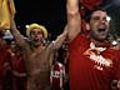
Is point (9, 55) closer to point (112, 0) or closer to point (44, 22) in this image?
point (112, 0)

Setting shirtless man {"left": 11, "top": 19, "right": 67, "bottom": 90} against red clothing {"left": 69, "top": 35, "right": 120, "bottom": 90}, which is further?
shirtless man {"left": 11, "top": 19, "right": 67, "bottom": 90}

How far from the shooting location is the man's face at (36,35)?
675 centimetres

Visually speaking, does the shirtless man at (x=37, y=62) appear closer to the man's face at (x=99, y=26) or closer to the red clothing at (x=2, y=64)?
the red clothing at (x=2, y=64)

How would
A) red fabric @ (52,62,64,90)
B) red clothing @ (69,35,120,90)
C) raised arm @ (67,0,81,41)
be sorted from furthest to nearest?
red fabric @ (52,62,64,90), raised arm @ (67,0,81,41), red clothing @ (69,35,120,90)

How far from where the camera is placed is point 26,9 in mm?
15672

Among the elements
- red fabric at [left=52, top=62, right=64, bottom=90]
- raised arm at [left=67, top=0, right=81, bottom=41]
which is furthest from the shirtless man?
raised arm at [left=67, top=0, right=81, bottom=41]

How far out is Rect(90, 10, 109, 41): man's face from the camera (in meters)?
4.78

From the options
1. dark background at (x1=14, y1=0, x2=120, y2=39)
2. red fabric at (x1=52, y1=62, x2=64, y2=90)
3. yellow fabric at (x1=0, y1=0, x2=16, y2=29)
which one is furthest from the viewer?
dark background at (x1=14, y1=0, x2=120, y2=39)

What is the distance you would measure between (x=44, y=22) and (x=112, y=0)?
267 cm

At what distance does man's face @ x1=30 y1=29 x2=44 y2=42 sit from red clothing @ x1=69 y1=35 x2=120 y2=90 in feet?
6.47

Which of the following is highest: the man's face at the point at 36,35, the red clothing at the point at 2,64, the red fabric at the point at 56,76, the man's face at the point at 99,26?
the man's face at the point at 99,26

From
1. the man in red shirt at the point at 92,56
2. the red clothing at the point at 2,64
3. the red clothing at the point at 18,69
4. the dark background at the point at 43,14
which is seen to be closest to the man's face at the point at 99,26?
the man in red shirt at the point at 92,56

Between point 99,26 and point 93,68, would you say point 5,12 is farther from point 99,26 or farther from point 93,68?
point 93,68

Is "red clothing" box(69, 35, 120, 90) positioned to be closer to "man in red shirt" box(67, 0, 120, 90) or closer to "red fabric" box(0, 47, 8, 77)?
"man in red shirt" box(67, 0, 120, 90)
